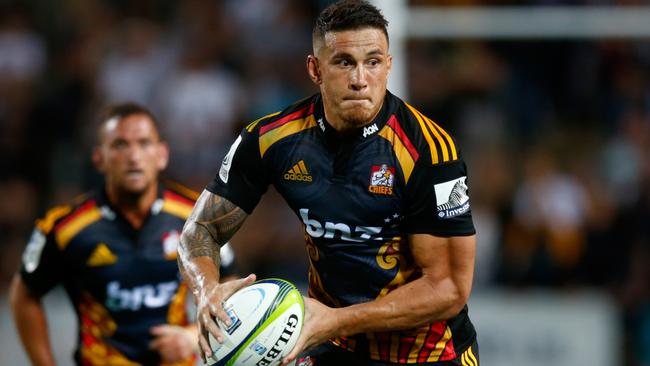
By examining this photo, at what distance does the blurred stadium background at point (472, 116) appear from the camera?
9.25 metres

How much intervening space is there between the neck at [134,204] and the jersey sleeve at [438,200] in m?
2.03

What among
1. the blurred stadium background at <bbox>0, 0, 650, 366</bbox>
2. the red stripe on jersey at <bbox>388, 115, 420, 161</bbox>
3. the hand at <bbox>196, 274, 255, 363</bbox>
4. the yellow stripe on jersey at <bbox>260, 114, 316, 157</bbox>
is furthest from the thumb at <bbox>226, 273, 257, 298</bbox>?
the blurred stadium background at <bbox>0, 0, 650, 366</bbox>

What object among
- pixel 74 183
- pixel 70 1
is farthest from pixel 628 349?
pixel 70 1

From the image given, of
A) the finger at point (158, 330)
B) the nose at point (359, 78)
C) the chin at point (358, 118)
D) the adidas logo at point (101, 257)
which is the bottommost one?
the finger at point (158, 330)

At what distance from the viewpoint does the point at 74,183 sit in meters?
10.6

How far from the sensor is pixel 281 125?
4.52 m

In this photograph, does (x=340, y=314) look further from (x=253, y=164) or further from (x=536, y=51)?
(x=536, y=51)

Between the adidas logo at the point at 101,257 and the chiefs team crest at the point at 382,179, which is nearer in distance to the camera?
the chiefs team crest at the point at 382,179

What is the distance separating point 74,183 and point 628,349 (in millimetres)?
5371

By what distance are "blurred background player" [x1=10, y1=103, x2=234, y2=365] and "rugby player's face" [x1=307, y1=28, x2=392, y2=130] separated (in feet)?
5.72

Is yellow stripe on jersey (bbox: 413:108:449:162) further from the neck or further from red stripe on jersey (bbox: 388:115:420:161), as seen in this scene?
the neck

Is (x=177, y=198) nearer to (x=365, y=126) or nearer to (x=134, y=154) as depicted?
(x=134, y=154)

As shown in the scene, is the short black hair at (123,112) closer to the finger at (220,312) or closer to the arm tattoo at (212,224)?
the arm tattoo at (212,224)

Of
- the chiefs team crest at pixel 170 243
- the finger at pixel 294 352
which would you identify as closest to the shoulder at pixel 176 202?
the chiefs team crest at pixel 170 243
